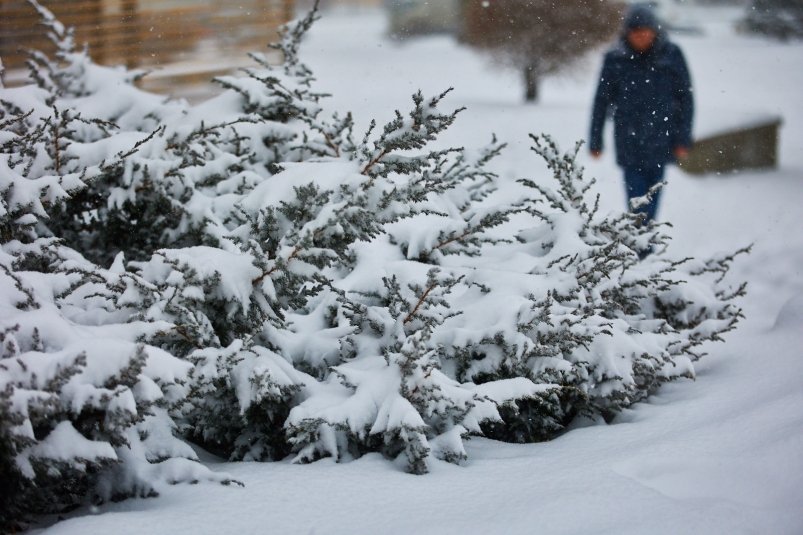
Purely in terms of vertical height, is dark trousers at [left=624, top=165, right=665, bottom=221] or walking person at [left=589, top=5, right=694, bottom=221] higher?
walking person at [left=589, top=5, right=694, bottom=221]

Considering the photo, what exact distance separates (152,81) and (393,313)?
30.0 ft

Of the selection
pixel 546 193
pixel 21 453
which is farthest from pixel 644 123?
pixel 21 453

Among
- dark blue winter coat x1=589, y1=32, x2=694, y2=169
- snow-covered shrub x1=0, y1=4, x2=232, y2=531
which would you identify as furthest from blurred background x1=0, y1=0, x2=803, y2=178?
snow-covered shrub x1=0, y1=4, x2=232, y2=531

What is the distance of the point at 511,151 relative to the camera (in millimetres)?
10414

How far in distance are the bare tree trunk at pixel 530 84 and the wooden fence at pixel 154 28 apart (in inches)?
153

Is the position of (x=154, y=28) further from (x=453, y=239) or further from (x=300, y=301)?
(x=300, y=301)

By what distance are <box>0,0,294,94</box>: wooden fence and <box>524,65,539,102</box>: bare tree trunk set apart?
12.8ft

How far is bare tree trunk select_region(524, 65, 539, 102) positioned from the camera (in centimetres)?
1173

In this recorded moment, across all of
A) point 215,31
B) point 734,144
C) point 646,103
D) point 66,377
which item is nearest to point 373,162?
point 66,377

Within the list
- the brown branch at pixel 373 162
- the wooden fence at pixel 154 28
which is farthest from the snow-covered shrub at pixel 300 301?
the wooden fence at pixel 154 28

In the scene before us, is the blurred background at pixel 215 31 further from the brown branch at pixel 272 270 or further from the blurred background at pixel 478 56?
the brown branch at pixel 272 270

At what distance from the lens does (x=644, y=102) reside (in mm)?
5805

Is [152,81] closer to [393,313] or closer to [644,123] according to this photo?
[644,123]

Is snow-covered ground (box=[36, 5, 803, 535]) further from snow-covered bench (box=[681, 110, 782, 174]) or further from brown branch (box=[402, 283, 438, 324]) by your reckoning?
snow-covered bench (box=[681, 110, 782, 174])
